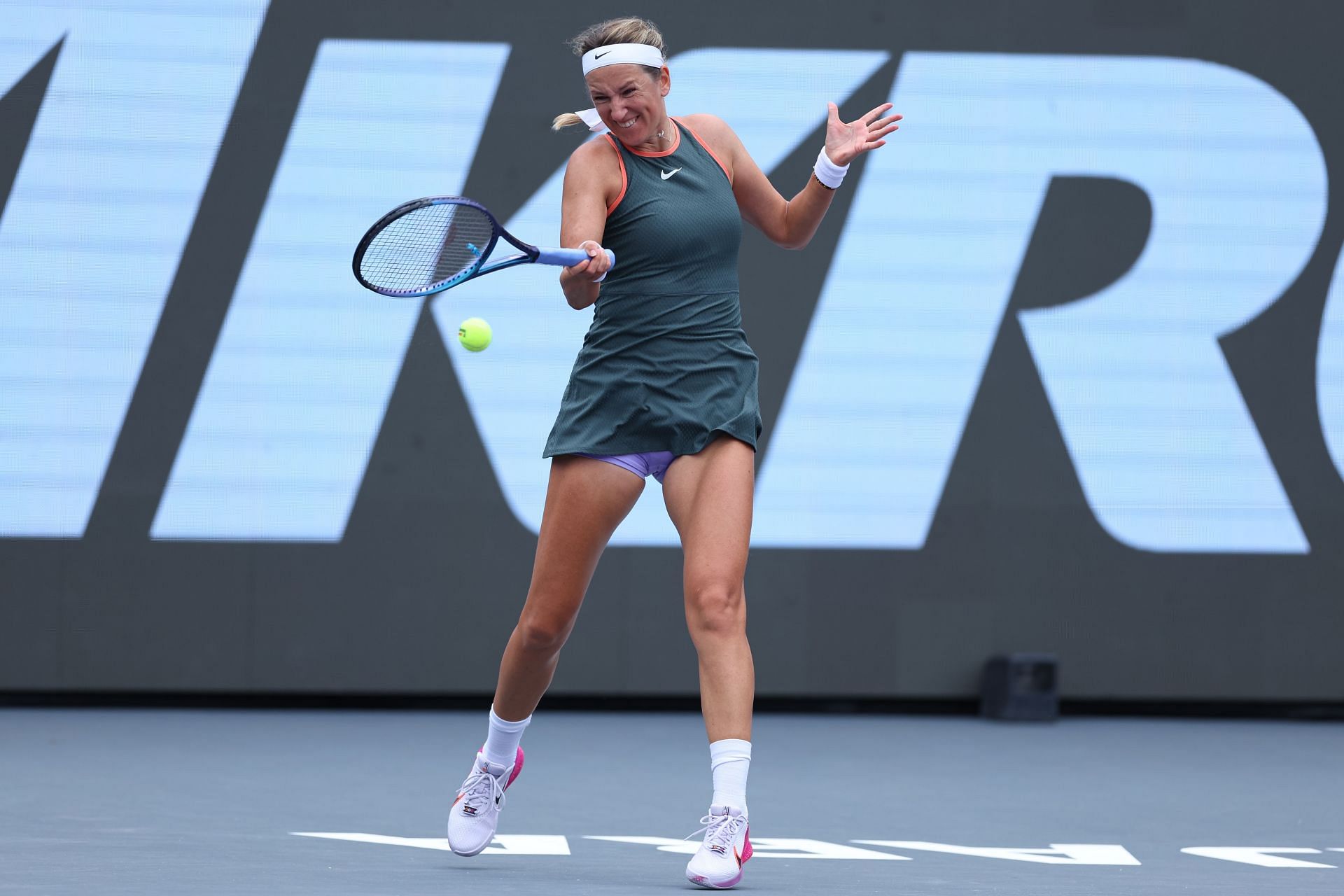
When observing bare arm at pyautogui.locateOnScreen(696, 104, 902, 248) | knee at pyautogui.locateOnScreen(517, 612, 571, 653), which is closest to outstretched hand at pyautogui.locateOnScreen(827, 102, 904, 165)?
bare arm at pyautogui.locateOnScreen(696, 104, 902, 248)

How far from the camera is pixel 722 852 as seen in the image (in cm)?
278

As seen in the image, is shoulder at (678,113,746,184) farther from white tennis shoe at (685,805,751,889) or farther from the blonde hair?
white tennis shoe at (685,805,751,889)

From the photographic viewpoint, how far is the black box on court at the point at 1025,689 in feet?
19.1

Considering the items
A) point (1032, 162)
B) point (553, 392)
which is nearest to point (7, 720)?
point (553, 392)

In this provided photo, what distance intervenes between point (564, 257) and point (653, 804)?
1.85m

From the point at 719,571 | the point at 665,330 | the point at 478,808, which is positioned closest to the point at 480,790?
the point at 478,808

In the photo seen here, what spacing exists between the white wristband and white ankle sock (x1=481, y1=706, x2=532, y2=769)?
1.22 m

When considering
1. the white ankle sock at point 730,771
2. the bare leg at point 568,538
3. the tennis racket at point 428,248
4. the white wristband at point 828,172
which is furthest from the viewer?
the white wristband at point 828,172

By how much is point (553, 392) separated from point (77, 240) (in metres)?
1.77

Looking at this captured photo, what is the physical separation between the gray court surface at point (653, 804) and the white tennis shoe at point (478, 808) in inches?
2.1

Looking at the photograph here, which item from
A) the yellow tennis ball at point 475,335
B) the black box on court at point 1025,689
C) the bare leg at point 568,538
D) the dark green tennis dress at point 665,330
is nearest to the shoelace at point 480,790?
the bare leg at point 568,538

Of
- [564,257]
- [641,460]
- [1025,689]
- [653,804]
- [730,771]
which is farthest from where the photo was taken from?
[1025,689]

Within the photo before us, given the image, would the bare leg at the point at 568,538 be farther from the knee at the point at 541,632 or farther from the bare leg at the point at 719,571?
the bare leg at the point at 719,571

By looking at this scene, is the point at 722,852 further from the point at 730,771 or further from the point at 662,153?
the point at 662,153
